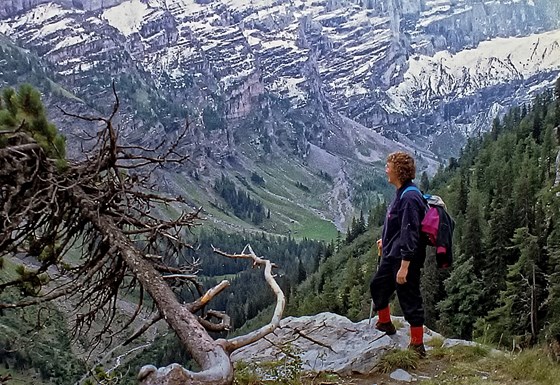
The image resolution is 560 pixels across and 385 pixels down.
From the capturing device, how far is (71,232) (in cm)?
668

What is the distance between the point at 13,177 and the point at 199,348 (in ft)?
10.3

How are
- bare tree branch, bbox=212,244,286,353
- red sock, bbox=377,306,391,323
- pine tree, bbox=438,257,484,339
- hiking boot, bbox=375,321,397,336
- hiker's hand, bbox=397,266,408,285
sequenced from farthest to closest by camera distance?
pine tree, bbox=438,257,484,339
hiking boot, bbox=375,321,397,336
red sock, bbox=377,306,391,323
hiker's hand, bbox=397,266,408,285
bare tree branch, bbox=212,244,286,353

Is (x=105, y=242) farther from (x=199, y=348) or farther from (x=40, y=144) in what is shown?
(x=199, y=348)

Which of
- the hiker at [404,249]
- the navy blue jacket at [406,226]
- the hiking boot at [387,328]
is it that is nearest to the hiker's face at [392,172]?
the hiker at [404,249]

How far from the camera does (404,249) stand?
6.71 meters

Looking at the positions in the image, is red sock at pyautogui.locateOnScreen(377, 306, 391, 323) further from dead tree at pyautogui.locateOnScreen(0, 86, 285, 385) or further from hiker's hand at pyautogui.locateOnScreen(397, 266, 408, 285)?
dead tree at pyautogui.locateOnScreen(0, 86, 285, 385)

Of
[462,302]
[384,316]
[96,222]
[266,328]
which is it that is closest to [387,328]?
[384,316]

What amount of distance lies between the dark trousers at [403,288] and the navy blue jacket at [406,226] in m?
0.21

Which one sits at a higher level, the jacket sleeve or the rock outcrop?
the jacket sleeve

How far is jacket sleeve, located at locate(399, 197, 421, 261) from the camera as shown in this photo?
668cm

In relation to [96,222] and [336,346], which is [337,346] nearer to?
[336,346]

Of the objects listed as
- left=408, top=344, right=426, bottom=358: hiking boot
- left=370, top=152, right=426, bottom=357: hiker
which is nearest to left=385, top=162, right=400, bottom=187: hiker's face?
left=370, top=152, right=426, bottom=357: hiker

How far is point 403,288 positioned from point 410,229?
905mm

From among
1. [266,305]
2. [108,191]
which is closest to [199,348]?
[108,191]
